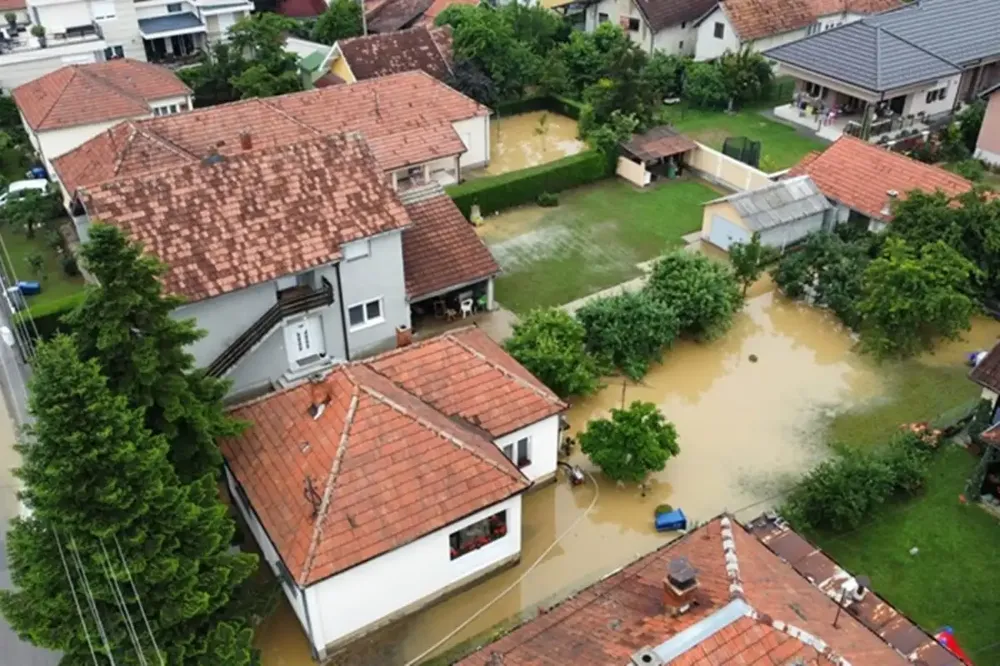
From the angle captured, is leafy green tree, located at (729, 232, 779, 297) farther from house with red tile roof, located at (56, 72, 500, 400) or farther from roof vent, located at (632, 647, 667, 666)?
roof vent, located at (632, 647, 667, 666)

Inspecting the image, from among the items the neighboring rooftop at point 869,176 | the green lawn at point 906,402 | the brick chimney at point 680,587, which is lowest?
the green lawn at point 906,402

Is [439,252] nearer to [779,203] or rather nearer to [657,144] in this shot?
[779,203]

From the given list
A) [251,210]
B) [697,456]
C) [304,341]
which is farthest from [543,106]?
[697,456]

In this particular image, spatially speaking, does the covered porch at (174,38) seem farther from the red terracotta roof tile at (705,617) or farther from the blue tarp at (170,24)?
the red terracotta roof tile at (705,617)

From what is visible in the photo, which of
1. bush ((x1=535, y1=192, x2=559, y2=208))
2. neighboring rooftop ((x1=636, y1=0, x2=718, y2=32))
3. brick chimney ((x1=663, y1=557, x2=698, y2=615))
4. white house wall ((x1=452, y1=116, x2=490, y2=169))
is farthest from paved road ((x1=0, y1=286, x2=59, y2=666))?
neighboring rooftop ((x1=636, y1=0, x2=718, y2=32))

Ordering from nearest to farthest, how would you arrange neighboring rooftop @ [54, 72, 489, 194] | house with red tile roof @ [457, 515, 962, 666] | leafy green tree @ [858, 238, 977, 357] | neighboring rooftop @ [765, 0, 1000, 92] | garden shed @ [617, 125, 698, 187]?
1. house with red tile roof @ [457, 515, 962, 666]
2. leafy green tree @ [858, 238, 977, 357]
3. neighboring rooftop @ [54, 72, 489, 194]
4. garden shed @ [617, 125, 698, 187]
5. neighboring rooftop @ [765, 0, 1000, 92]

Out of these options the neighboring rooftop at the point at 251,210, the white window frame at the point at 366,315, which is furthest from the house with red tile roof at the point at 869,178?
the white window frame at the point at 366,315
